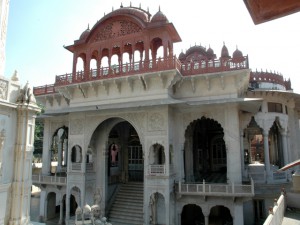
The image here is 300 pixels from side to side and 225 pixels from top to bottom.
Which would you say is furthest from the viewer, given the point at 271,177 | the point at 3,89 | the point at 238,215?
the point at 271,177

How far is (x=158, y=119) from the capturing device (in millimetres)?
14188

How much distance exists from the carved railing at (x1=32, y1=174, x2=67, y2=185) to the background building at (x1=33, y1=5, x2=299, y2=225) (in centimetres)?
7

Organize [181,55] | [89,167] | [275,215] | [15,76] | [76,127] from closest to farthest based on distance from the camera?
1. [15,76]
2. [275,215]
3. [76,127]
4. [89,167]
5. [181,55]

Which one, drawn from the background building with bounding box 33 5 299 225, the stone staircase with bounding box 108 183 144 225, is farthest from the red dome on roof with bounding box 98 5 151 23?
the stone staircase with bounding box 108 183 144 225

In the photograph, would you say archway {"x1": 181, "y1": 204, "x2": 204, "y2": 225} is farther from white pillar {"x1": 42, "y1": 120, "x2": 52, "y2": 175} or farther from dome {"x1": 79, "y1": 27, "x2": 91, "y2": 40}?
dome {"x1": 79, "y1": 27, "x2": 91, "y2": 40}

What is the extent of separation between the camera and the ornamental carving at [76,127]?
16.4 metres

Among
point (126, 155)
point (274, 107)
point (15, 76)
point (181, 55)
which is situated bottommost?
point (126, 155)

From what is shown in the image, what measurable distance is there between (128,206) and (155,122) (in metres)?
5.76

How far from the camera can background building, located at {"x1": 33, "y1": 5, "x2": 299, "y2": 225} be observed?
13.5m

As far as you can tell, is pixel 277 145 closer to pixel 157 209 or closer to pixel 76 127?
pixel 157 209

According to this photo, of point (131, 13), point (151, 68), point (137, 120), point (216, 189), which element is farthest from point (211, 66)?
point (216, 189)

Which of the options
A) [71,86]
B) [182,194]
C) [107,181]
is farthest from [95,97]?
[182,194]

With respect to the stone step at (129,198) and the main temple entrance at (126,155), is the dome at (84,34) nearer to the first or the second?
the main temple entrance at (126,155)

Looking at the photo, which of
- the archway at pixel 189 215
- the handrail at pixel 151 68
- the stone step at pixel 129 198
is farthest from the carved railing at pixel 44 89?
the archway at pixel 189 215
